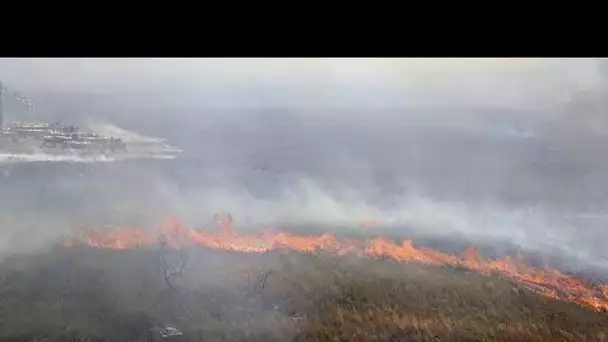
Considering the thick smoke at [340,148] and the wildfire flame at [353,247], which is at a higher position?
the thick smoke at [340,148]

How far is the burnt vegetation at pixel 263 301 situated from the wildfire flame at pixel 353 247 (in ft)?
0.06

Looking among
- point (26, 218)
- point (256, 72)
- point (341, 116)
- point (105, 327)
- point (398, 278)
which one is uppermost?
point (256, 72)

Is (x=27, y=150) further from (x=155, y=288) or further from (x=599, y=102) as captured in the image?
(x=599, y=102)

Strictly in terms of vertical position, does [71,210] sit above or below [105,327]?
above

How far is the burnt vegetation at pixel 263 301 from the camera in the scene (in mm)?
1497

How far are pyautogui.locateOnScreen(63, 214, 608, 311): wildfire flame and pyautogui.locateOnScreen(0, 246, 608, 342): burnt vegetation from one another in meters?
0.02

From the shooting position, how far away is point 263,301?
152cm

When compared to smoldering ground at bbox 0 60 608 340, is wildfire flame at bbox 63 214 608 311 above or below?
below

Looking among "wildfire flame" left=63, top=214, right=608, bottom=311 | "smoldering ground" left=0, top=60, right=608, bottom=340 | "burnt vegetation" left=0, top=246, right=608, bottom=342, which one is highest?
"smoldering ground" left=0, top=60, right=608, bottom=340

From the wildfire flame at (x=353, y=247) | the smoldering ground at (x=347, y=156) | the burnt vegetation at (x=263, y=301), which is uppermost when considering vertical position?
the smoldering ground at (x=347, y=156)

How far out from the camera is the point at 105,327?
1532 millimetres

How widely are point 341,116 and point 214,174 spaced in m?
0.34

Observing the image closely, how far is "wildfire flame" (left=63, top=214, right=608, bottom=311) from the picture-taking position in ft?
4.91
